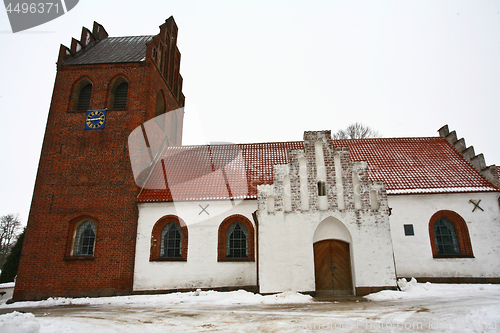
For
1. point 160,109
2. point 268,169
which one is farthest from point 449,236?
point 160,109

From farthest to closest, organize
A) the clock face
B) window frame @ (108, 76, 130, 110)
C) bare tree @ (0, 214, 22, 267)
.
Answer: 1. bare tree @ (0, 214, 22, 267)
2. window frame @ (108, 76, 130, 110)
3. the clock face

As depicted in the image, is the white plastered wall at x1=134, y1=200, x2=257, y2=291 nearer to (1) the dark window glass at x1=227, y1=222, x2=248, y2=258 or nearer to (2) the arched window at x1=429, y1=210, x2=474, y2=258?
(1) the dark window glass at x1=227, y1=222, x2=248, y2=258

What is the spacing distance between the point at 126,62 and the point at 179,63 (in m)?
5.67

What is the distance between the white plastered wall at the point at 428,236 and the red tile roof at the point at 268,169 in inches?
20.2

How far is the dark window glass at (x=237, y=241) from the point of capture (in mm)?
14602

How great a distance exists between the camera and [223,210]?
1479 cm

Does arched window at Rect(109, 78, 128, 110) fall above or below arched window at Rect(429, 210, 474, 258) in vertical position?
above

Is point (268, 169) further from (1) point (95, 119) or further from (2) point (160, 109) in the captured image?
(1) point (95, 119)

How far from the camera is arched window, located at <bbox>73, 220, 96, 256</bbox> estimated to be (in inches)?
582

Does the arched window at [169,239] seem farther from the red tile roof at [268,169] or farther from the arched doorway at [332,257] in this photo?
the arched doorway at [332,257]

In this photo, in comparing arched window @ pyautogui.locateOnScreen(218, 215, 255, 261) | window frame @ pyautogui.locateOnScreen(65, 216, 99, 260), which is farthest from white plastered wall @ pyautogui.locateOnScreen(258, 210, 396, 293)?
window frame @ pyautogui.locateOnScreen(65, 216, 99, 260)

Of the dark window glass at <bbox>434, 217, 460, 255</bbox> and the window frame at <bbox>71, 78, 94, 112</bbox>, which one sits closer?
the dark window glass at <bbox>434, 217, 460, 255</bbox>

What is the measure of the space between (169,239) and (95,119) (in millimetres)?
7157

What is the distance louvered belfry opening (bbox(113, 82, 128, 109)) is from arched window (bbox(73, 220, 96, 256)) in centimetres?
614
